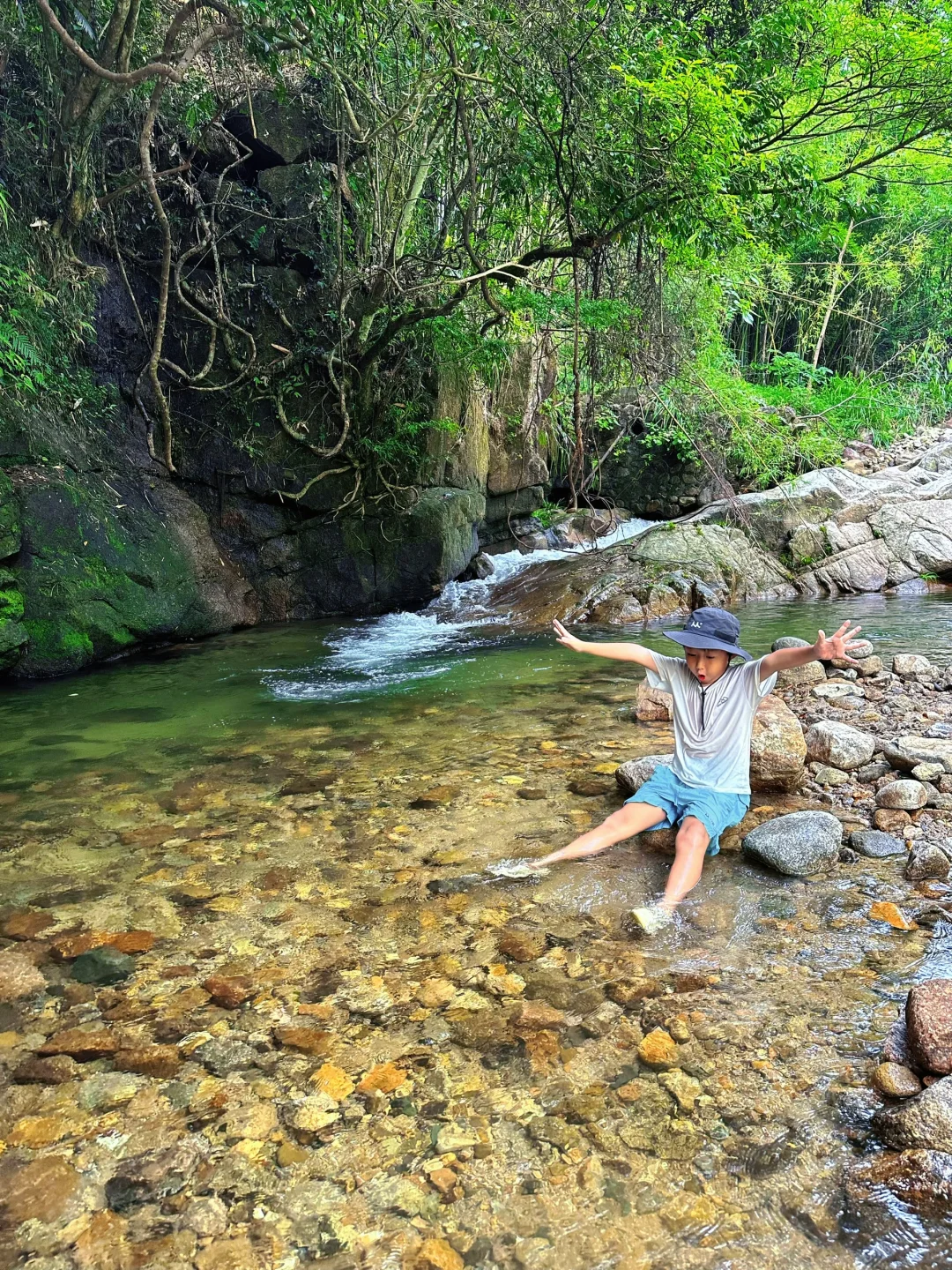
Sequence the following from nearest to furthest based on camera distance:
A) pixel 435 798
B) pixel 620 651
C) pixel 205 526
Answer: pixel 620 651 → pixel 435 798 → pixel 205 526

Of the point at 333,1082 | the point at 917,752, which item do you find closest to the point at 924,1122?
the point at 333,1082

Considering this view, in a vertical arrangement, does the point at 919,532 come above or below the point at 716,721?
below

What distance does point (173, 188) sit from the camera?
33.8ft

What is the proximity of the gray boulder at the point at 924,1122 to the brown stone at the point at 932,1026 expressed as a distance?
4.9 inches

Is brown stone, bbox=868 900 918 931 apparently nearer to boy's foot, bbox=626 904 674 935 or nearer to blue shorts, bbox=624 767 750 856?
blue shorts, bbox=624 767 750 856

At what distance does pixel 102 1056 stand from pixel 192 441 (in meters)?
9.93

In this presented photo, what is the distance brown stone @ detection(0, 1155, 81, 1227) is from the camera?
5.87 feet

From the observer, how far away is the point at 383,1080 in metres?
2.21

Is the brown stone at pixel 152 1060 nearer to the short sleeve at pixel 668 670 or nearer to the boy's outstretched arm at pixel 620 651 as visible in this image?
the boy's outstretched arm at pixel 620 651

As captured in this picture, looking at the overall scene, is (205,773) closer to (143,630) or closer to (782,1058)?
(782,1058)

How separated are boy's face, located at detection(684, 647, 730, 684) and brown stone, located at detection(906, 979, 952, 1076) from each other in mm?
1460

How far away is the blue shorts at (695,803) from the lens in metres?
3.33

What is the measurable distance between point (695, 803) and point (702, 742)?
0.90 ft

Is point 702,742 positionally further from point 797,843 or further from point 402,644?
point 402,644
